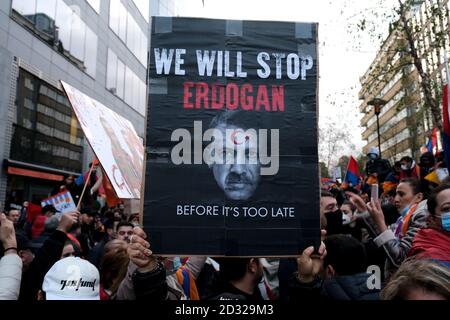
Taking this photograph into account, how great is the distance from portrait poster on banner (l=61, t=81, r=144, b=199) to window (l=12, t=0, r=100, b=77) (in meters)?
15.0

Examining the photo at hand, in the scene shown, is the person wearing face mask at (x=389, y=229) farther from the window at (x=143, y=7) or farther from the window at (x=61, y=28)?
the window at (x=143, y=7)

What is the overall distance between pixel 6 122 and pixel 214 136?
15.9 metres

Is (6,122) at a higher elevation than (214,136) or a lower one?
higher

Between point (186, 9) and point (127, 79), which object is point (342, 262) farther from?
point (186, 9)

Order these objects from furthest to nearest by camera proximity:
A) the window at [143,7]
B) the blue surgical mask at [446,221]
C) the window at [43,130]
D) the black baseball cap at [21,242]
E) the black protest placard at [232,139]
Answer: the window at [143,7], the window at [43,130], the black baseball cap at [21,242], the blue surgical mask at [446,221], the black protest placard at [232,139]

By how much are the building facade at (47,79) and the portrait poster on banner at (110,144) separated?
43.8 ft

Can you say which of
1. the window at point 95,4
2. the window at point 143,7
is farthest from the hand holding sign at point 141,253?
the window at point 143,7

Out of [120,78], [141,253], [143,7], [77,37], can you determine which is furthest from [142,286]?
[143,7]

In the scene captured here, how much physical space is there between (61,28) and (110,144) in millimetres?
18181

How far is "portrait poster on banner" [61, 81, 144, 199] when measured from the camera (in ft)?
12.1

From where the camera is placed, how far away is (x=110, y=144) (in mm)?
4105

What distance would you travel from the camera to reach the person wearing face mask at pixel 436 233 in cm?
270

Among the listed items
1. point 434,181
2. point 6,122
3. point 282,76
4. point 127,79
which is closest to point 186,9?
point 127,79
